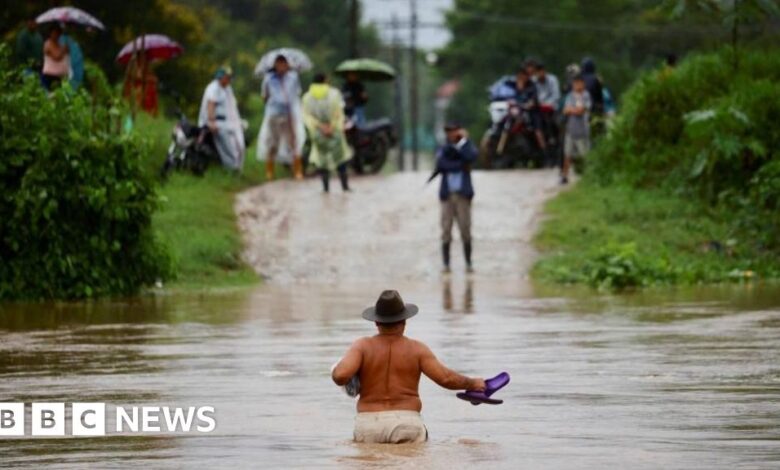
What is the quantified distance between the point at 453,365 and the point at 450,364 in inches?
3.8

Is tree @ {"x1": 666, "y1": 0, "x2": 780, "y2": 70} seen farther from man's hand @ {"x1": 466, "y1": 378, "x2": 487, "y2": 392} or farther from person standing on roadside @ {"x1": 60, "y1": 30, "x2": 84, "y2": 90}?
man's hand @ {"x1": 466, "y1": 378, "x2": 487, "y2": 392}

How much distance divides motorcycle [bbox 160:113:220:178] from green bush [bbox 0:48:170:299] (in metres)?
9.40

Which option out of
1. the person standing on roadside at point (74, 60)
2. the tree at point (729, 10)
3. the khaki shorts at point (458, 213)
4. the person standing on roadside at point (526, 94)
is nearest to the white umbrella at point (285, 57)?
the person standing on roadside at point (526, 94)

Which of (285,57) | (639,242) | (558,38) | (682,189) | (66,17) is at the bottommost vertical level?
(639,242)

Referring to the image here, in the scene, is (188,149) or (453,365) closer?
(453,365)

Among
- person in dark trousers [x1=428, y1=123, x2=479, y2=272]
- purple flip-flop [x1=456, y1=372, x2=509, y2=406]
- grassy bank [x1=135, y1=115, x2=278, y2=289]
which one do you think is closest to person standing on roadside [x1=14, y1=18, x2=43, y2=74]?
grassy bank [x1=135, y1=115, x2=278, y2=289]

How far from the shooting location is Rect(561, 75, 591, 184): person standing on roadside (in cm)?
3300

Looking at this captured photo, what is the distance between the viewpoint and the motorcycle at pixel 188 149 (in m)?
32.8

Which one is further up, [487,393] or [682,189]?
[682,189]

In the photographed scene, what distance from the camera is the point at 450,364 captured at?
1603 centimetres

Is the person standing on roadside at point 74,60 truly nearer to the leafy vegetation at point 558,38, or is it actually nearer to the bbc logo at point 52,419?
the bbc logo at point 52,419

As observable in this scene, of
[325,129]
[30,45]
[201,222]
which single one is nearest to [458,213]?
[201,222]

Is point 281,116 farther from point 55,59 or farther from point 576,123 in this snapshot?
point 55,59

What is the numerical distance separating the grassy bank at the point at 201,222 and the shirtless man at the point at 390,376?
11.9 meters
